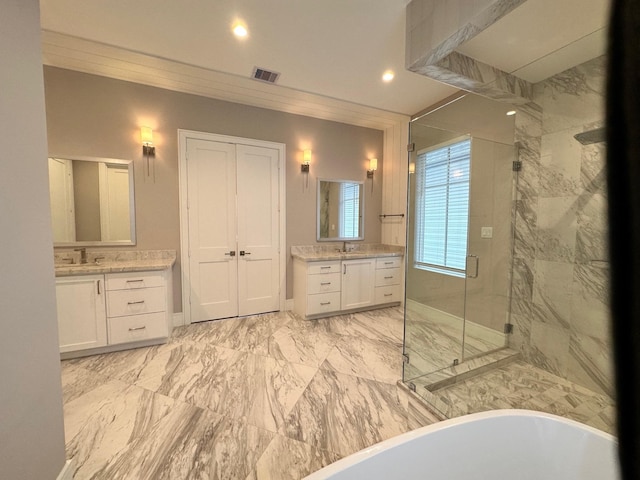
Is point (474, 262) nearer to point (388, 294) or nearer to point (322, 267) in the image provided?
point (388, 294)

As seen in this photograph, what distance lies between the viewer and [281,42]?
7.44 feet

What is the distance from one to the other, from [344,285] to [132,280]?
240 centimetres

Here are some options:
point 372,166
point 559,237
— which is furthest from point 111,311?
point 559,237

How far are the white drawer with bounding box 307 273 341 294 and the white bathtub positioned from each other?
7.74 feet

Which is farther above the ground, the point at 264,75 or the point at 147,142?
the point at 264,75

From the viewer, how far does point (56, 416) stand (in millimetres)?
1250

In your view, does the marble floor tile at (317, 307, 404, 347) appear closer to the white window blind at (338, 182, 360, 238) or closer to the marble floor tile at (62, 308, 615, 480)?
the marble floor tile at (62, 308, 615, 480)

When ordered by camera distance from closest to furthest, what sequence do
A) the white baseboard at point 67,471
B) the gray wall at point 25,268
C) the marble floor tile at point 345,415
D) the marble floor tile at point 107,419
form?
the gray wall at point 25,268 → the white baseboard at point 67,471 → the marble floor tile at point 107,419 → the marble floor tile at point 345,415

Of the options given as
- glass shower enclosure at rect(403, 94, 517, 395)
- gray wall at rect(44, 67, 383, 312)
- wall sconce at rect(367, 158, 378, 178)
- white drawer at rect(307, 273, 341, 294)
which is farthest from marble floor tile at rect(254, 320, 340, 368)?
wall sconce at rect(367, 158, 378, 178)

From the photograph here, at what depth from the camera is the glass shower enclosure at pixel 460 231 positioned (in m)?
2.64

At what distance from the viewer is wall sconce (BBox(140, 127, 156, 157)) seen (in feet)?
9.64

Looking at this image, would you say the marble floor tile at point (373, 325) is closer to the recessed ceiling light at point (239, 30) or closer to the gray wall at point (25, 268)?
the gray wall at point (25, 268)

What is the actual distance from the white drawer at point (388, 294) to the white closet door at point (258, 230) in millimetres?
1462

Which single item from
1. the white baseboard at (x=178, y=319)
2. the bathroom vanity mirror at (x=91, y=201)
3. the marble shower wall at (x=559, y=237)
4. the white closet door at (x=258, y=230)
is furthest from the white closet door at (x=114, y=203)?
the marble shower wall at (x=559, y=237)
